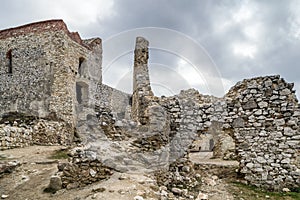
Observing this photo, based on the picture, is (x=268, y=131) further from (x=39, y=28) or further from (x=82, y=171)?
(x=39, y=28)

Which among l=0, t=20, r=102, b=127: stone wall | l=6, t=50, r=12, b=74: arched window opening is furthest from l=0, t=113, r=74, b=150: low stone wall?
l=6, t=50, r=12, b=74: arched window opening

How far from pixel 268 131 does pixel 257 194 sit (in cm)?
175

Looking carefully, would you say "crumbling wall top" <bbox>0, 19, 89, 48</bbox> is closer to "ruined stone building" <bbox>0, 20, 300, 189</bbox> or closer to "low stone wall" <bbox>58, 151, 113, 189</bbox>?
"ruined stone building" <bbox>0, 20, 300, 189</bbox>

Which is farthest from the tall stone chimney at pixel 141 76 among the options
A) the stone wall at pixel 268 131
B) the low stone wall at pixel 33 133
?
the low stone wall at pixel 33 133

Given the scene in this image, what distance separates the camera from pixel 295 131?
7.30m

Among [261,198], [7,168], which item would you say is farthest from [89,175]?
[261,198]

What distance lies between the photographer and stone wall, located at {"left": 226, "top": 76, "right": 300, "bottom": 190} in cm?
722

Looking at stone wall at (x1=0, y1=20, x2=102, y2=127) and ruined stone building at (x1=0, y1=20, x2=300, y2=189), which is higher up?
stone wall at (x1=0, y1=20, x2=102, y2=127)

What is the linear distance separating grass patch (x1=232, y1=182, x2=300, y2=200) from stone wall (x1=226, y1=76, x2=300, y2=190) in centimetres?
23

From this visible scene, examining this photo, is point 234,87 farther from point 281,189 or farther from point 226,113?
point 281,189

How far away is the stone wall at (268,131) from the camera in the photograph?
7.22 meters

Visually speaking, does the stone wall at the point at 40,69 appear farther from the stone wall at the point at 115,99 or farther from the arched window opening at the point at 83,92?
the stone wall at the point at 115,99

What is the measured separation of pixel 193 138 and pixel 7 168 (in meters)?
5.18

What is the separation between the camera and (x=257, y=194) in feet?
22.4
